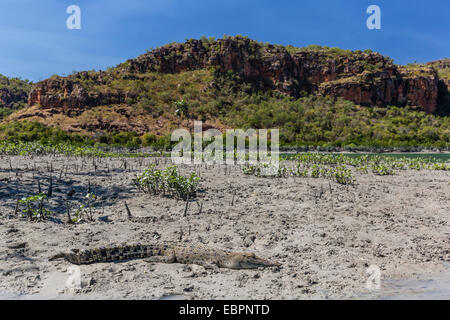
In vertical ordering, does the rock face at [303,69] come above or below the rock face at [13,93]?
above

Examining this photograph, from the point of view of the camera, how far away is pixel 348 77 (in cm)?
9669

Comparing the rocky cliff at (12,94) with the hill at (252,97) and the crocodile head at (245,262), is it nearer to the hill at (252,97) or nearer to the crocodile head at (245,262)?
the hill at (252,97)

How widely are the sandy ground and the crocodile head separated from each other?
106 millimetres

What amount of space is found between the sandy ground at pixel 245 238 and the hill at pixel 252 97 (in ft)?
134

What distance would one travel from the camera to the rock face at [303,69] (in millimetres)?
88312

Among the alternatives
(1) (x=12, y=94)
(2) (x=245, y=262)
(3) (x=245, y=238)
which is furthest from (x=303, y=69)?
(2) (x=245, y=262)

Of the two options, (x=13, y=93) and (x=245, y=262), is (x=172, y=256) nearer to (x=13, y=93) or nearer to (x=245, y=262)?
(x=245, y=262)

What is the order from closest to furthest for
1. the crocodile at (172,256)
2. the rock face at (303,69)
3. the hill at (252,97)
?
the crocodile at (172,256), the hill at (252,97), the rock face at (303,69)

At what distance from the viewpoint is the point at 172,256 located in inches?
188

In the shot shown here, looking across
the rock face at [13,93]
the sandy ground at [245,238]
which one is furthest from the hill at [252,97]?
the sandy ground at [245,238]

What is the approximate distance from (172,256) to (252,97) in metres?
78.5

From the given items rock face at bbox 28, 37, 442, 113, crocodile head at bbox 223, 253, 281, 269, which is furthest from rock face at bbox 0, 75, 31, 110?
crocodile head at bbox 223, 253, 281, 269

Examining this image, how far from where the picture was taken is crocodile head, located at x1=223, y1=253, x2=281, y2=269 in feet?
14.9
